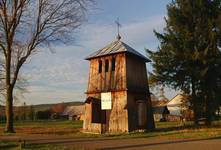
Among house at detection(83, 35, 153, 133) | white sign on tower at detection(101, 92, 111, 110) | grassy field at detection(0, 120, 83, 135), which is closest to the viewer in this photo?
house at detection(83, 35, 153, 133)

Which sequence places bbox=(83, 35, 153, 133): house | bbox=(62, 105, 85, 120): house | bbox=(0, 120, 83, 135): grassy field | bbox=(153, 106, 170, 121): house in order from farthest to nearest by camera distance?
1. bbox=(62, 105, 85, 120): house
2. bbox=(153, 106, 170, 121): house
3. bbox=(0, 120, 83, 135): grassy field
4. bbox=(83, 35, 153, 133): house

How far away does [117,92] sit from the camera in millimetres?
32625

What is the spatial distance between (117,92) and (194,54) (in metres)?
9.86

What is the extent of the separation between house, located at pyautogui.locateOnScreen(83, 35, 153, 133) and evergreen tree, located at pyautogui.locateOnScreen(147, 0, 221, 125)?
4.88 meters

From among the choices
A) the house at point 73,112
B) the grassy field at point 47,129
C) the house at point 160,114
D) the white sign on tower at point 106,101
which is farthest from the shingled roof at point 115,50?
the house at point 73,112

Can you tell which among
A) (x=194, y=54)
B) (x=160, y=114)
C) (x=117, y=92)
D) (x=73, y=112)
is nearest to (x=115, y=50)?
(x=117, y=92)

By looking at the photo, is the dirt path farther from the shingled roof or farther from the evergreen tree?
the evergreen tree

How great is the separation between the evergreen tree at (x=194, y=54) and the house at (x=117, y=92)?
4881mm

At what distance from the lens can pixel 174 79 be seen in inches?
1544

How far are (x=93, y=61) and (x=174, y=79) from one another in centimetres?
908

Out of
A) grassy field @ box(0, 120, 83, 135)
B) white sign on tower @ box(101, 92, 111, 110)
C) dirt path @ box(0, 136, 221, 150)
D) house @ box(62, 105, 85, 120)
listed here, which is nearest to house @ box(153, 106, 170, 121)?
house @ box(62, 105, 85, 120)

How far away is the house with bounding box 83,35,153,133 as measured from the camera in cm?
3228

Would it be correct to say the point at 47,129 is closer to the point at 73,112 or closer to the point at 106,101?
the point at 106,101

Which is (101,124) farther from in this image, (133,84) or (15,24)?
(15,24)
